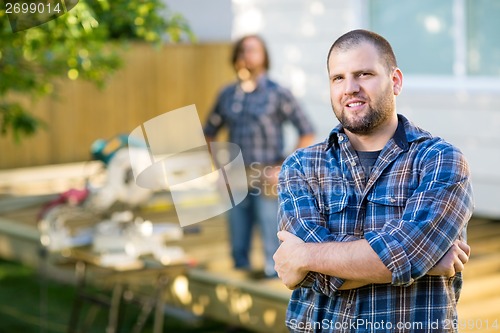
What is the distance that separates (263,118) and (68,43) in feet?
6.83

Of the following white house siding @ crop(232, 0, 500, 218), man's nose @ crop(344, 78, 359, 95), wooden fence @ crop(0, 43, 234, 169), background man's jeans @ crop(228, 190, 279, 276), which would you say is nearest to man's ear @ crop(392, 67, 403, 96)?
man's nose @ crop(344, 78, 359, 95)

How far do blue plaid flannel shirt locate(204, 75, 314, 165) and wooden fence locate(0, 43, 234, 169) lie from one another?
9.24 meters

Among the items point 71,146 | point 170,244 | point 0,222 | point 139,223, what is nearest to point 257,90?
point 139,223

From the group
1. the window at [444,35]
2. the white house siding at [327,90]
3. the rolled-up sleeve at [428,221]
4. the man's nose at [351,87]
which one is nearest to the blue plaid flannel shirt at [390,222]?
the rolled-up sleeve at [428,221]

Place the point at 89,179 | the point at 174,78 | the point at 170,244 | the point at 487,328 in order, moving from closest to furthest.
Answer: the point at 487,328 < the point at 89,179 < the point at 170,244 < the point at 174,78

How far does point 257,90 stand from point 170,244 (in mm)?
1812

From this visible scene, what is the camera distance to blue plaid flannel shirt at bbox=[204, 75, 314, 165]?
6.80 meters

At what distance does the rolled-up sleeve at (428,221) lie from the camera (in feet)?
8.56

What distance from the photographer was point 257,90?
22.3ft

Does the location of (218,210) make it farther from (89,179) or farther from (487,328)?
(487,328)

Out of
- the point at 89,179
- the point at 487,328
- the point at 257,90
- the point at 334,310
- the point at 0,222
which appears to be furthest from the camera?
the point at 0,222

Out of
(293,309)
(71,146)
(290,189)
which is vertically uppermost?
(290,189)

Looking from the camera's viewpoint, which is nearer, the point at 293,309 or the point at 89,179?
the point at 293,309

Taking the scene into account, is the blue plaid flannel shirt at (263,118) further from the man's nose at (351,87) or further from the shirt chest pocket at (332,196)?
the man's nose at (351,87)
